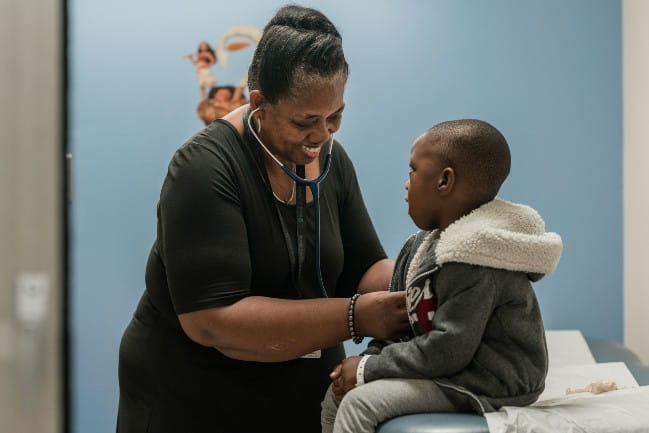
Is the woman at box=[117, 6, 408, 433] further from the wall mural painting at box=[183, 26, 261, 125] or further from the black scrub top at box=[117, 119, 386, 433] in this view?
the wall mural painting at box=[183, 26, 261, 125]

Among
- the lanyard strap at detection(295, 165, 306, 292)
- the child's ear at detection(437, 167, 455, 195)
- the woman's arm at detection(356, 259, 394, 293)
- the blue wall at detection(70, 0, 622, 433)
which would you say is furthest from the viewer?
the blue wall at detection(70, 0, 622, 433)

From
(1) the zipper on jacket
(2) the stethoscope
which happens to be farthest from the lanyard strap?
(1) the zipper on jacket

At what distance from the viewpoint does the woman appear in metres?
1.25

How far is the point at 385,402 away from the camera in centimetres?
115

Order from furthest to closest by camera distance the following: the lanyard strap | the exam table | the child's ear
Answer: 1. the lanyard strap
2. the child's ear
3. the exam table

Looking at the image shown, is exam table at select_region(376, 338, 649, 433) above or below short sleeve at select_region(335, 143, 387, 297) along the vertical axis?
below

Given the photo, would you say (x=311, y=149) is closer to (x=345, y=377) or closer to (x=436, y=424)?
(x=345, y=377)

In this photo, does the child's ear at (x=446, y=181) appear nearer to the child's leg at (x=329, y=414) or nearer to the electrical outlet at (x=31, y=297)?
the child's leg at (x=329, y=414)

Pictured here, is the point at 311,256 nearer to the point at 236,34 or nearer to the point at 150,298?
the point at 150,298

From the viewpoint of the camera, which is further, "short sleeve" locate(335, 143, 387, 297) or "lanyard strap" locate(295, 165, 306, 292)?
"short sleeve" locate(335, 143, 387, 297)

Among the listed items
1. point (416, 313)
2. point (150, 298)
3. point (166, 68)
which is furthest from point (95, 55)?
point (416, 313)

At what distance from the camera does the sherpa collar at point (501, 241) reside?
3.87 feet

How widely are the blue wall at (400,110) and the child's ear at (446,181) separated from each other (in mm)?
1989

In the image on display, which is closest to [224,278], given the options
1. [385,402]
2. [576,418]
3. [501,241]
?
[385,402]
